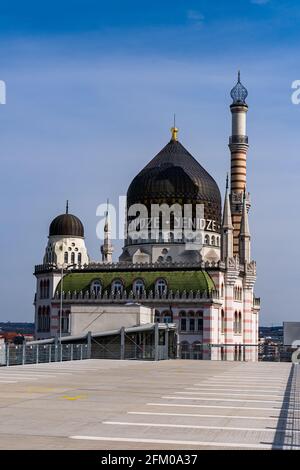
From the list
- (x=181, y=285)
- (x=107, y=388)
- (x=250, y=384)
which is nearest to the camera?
(x=107, y=388)

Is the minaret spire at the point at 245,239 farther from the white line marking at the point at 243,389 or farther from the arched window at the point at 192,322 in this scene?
the white line marking at the point at 243,389

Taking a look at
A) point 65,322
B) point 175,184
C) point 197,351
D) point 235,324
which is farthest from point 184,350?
point 175,184

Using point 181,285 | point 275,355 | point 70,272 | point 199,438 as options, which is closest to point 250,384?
Answer: point 199,438

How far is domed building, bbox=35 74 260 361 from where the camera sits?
325 feet

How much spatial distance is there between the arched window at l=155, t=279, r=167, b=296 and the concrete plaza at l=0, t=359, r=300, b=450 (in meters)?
64.9

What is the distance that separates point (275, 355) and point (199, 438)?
57.2 meters

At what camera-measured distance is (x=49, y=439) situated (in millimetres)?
16141

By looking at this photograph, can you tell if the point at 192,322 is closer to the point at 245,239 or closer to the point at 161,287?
the point at 161,287

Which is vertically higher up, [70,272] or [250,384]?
[70,272]

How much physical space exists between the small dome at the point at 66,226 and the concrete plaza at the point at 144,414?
244 ft

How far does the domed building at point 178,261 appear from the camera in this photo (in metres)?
99.1

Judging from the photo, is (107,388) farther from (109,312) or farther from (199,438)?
(109,312)

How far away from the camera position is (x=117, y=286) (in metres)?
104

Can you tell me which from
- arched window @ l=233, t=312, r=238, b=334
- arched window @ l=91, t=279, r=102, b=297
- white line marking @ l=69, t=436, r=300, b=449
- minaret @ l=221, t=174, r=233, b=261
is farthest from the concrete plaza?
arched window @ l=233, t=312, r=238, b=334
